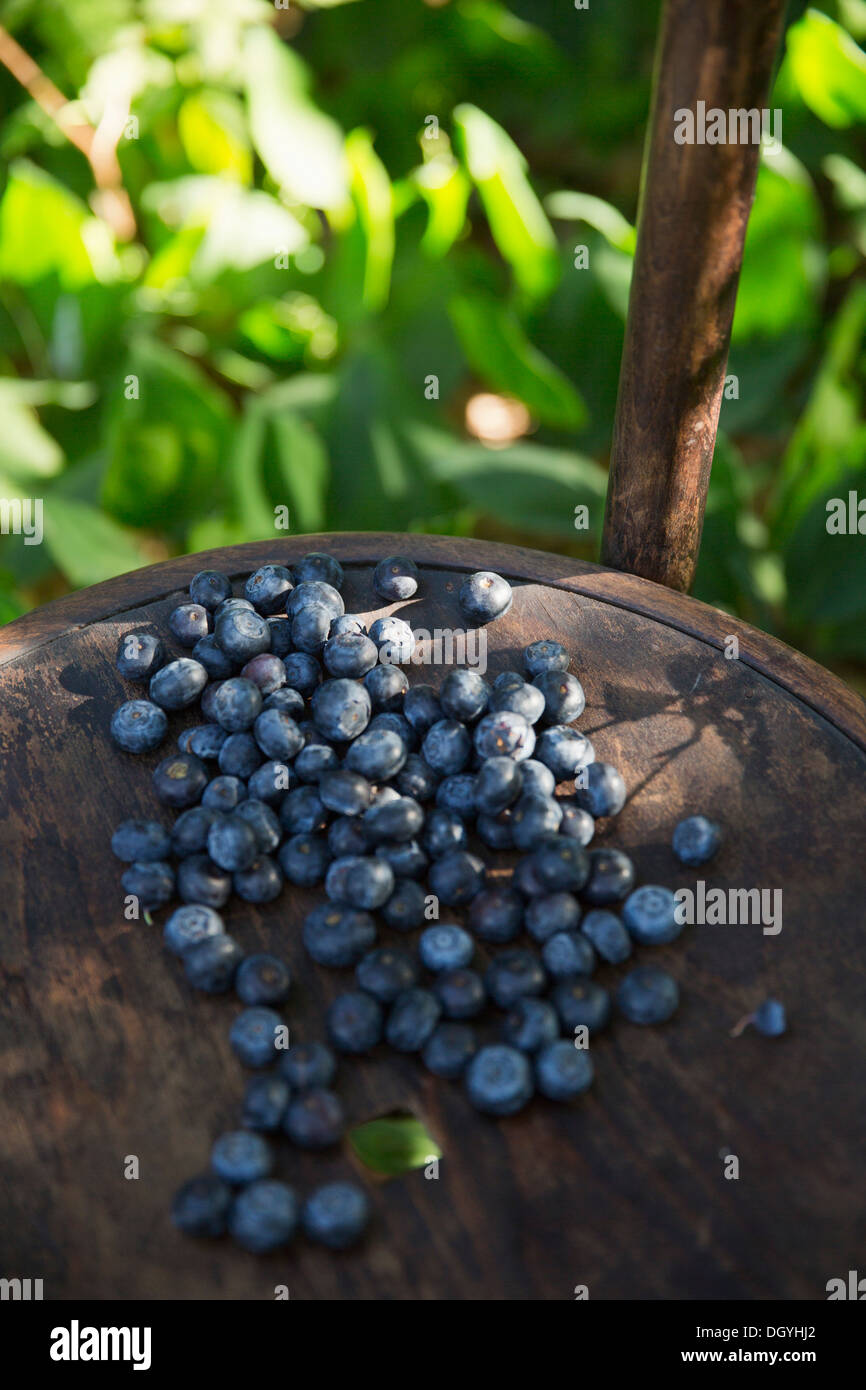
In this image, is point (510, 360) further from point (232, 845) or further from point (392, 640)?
point (232, 845)

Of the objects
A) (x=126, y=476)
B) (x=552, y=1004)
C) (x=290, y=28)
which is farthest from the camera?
(x=290, y=28)

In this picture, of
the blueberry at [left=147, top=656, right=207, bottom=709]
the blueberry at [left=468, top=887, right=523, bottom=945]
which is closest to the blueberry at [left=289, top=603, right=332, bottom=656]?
the blueberry at [left=147, top=656, right=207, bottom=709]

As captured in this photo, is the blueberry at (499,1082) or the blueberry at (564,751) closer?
the blueberry at (499,1082)

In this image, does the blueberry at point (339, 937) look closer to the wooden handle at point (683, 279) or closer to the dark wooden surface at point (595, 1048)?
the dark wooden surface at point (595, 1048)

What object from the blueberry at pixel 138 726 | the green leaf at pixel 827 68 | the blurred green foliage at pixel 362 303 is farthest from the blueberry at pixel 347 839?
the green leaf at pixel 827 68

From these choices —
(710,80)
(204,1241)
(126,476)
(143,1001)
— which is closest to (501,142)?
(126,476)

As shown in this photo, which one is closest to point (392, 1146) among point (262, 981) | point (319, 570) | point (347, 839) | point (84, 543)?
point (262, 981)
